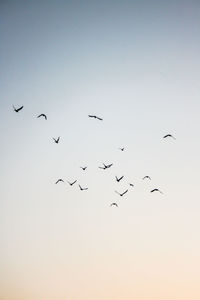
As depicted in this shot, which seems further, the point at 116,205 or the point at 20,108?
the point at 116,205

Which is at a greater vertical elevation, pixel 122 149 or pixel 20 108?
pixel 122 149

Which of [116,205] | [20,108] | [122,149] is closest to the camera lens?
[20,108]

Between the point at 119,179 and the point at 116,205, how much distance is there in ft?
10.5

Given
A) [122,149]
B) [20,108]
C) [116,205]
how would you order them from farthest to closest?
1. [116,205]
2. [122,149]
3. [20,108]

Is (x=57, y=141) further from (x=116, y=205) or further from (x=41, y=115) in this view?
(x=116, y=205)

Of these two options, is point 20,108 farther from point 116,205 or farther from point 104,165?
point 116,205

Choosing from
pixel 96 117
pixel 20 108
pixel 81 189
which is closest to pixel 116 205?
pixel 81 189

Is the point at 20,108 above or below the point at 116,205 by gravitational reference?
below

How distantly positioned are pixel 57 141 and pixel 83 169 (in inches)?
112

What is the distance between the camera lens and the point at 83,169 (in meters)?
38.6

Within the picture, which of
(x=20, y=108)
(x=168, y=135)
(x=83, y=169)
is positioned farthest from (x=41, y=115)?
(x=168, y=135)

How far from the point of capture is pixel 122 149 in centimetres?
3722

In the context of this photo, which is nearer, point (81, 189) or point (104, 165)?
point (104, 165)

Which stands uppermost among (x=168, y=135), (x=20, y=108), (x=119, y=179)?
(x=168, y=135)
